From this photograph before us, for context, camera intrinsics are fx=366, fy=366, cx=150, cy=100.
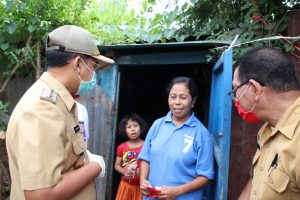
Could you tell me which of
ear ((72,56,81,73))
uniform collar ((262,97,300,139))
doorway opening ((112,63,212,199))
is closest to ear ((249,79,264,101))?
uniform collar ((262,97,300,139))

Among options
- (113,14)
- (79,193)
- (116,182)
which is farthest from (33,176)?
(113,14)

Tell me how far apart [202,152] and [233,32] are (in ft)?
4.72

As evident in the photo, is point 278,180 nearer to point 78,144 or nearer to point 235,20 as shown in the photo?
point 78,144

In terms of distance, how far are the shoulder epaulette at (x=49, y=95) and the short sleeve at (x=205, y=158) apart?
1628 millimetres

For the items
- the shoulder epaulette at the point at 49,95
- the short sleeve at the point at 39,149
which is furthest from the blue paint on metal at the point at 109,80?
the short sleeve at the point at 39,149

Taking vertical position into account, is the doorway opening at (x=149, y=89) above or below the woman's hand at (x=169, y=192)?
above

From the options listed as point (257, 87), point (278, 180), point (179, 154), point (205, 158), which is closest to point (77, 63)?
point (257, 87)

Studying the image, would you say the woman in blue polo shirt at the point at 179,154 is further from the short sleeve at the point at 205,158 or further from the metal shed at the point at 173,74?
the metal shed at the point at 173,74

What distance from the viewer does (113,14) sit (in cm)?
680

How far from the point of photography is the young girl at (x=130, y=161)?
14.1 feet

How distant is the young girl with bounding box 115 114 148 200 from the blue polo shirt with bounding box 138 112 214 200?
0.89 metres

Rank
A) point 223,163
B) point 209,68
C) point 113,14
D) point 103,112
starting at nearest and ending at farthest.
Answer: point 223,163 < point 103,112 < point 209,68 < point 113,14

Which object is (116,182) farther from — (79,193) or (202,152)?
(79,193)

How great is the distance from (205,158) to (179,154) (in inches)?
8.9
